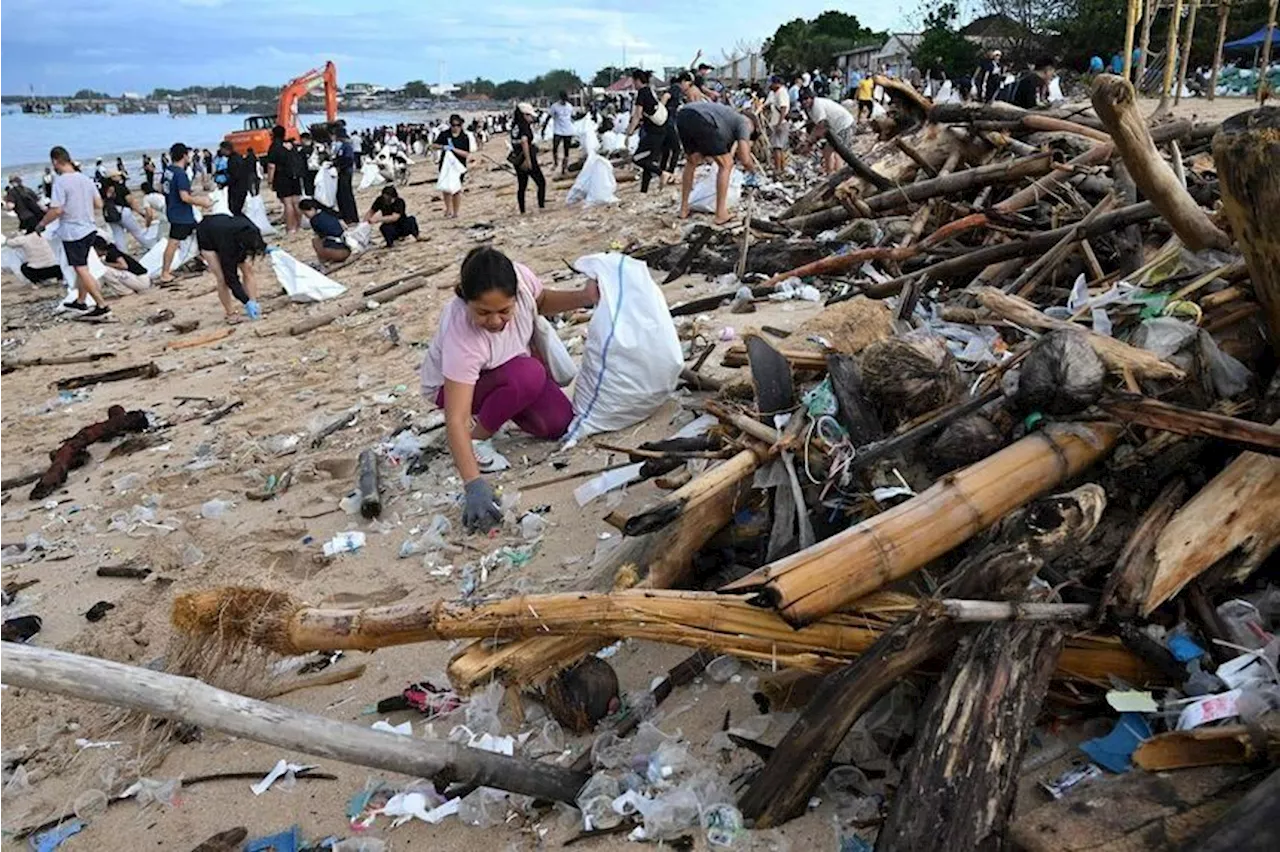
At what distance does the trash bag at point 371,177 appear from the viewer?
2272cm

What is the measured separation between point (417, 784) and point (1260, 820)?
191 centimetres

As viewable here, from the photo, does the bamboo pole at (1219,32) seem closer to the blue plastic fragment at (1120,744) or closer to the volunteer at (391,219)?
the volunteer at (391,219)

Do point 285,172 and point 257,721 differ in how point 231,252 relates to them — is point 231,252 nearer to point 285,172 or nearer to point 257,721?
point 285,172

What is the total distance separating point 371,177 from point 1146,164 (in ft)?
74.0

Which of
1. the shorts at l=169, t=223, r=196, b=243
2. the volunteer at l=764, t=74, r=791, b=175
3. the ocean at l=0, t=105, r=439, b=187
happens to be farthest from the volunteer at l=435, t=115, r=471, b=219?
the ocean at l=0, t=105, r=439, b=187

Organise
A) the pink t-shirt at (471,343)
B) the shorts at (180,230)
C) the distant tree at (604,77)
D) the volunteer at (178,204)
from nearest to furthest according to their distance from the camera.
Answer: the pink t-shirt at (471,343)
the volunteer at (178,204)
the shorts at (180,230)
the distant tree at (604,77)

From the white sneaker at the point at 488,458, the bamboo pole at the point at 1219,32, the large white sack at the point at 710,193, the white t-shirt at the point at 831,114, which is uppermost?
the bamboo pole at the point at 1219,32

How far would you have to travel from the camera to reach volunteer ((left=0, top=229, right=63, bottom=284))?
468 inches

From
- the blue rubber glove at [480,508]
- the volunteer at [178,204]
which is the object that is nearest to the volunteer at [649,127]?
the volunteer at [178,204]

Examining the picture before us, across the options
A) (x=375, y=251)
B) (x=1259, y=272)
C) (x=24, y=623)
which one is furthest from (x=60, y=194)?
(x=1259, y=272)

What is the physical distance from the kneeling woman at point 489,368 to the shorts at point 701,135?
4.46 meters

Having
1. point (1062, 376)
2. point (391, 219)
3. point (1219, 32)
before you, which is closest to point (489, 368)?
point (1062, 376)

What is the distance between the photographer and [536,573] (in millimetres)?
3410

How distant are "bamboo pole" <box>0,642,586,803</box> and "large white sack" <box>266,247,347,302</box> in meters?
7.92
